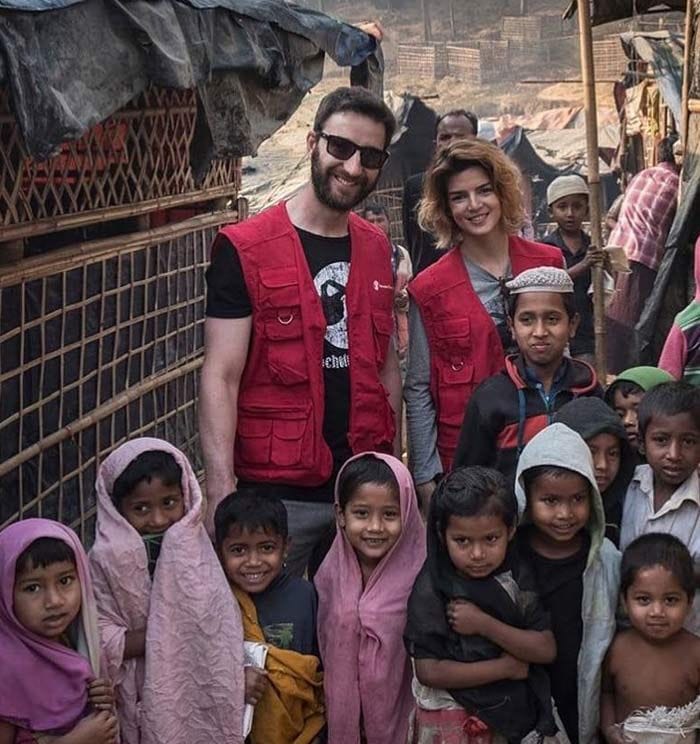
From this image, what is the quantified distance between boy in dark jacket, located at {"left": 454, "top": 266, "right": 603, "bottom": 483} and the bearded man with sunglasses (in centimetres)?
35

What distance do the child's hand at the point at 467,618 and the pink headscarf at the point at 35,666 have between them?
0.91m

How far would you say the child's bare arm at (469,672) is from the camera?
10.6ft

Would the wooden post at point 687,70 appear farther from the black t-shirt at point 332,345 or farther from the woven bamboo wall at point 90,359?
the black t-shirt at point 332,345

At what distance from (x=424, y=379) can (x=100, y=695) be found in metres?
1.43

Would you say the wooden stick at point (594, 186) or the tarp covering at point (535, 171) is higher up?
the tarp covering at point (535, 171)

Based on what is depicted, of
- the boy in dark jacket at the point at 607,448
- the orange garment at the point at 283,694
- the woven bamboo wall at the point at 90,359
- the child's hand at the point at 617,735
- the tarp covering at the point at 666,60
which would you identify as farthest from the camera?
the tarp covering at the point at 666,60

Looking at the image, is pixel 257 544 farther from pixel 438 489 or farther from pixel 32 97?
pixel 32 97

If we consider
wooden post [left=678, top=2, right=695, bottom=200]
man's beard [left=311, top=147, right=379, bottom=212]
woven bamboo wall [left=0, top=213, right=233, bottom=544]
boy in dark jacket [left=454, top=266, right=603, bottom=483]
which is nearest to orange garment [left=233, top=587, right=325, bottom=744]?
boy in dark jacket [left=454, top=266, right=603, bottom=483]

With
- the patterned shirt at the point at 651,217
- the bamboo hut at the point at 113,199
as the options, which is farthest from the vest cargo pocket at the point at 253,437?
the patterned shirt at the point at 651,217

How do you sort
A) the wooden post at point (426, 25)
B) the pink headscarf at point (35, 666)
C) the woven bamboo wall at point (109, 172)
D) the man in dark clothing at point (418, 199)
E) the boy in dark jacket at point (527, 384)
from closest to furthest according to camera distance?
1. the pink headscarf at point (35, 666)
2. the boy in dark jacket at point (527, 384)
3. the woven bamboo wall at point (109, 172)
4. the man in dark clothing at point (418, 199)
5. the wooden post at point (426, 25)

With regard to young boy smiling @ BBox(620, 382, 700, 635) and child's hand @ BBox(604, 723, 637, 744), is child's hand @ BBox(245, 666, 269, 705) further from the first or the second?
young boy smiling @ BBox(620, 382, 700, 635)

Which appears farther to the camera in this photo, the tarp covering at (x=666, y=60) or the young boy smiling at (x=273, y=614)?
the tarp covering at (x=666, y=60)

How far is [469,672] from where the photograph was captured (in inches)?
127

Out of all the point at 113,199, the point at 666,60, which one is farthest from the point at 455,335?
the point at 666,60
